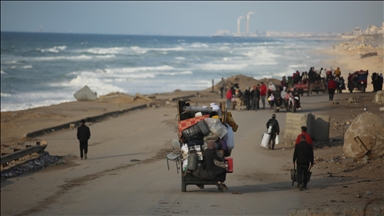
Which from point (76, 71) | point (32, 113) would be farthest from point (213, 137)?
point (76, 71)

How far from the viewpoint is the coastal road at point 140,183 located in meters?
11.8

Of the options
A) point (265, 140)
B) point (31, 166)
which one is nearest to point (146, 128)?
point (265, 140)

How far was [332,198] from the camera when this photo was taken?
1166 cm

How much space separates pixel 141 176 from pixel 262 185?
143 inches

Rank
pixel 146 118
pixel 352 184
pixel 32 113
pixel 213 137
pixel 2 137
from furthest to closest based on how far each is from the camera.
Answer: pixel 32 113, pixel 146 118, pixel 2 137, pixel 352 184, pixel 213 137

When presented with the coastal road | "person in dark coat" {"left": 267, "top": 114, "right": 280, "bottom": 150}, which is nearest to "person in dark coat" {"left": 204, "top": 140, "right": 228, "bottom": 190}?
the coastal road

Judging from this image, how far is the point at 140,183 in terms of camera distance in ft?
49.3

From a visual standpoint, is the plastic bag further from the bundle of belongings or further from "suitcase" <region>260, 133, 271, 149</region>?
"suitcase" <region>260, 133, 271, 149</region>

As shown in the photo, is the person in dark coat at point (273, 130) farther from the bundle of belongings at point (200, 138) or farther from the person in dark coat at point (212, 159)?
the person in dark coat at point (212, 159)

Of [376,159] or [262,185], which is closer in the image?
[262,185]

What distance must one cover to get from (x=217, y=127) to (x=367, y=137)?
500 centimetres

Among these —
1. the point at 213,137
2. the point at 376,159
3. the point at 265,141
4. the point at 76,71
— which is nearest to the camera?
the point at 213,137

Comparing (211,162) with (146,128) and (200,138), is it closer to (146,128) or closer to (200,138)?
(200,138)

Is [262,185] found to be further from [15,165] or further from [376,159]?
[15,165]
